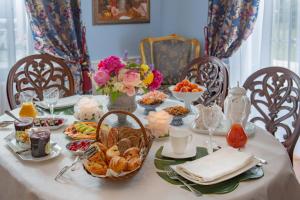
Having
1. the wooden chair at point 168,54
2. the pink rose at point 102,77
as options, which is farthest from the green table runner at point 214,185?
the wooden chair at point 168,54

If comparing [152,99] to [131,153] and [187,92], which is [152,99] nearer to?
[187,92]

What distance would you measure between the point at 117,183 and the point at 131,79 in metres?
0.64

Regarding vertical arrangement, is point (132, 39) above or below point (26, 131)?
above

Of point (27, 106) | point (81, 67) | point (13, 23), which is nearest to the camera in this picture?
point (27, 106)

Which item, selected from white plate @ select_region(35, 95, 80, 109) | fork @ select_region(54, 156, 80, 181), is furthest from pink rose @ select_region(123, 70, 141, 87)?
white plate @ select_region(35, 95, 80, 109)

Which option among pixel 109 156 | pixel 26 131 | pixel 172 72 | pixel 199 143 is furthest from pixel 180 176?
pixel 172 72

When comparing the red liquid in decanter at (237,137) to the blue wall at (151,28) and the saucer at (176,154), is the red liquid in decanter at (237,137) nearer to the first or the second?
the saucer at (176,154)

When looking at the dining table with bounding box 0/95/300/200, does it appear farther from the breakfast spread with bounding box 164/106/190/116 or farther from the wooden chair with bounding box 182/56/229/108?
the wooden chair with bounding box 182/56/229/108

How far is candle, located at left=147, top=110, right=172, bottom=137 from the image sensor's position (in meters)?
1.91

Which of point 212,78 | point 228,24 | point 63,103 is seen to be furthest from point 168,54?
point 63,103

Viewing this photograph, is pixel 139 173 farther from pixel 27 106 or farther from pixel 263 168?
pixel 27 106

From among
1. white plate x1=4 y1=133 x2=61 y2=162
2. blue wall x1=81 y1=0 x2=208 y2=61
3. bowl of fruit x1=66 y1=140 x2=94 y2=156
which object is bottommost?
white plate x1=4 y1=133 x2=61 y2=162

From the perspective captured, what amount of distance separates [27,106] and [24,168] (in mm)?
641

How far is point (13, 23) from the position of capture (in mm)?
3572
